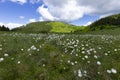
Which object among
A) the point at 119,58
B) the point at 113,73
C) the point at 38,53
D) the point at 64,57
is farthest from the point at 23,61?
the point at 119,58

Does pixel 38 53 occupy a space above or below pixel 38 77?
above

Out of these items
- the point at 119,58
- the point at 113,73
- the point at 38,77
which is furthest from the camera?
the point at 119,58

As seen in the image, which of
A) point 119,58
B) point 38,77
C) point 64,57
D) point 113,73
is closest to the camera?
point 38,77

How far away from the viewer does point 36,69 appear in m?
12.5

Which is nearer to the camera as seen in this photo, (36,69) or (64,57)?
(36,69)

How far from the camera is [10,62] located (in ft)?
43.0

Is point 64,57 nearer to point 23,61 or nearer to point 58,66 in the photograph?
point 58,66

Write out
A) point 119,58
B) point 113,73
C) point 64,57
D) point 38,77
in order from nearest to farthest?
1. point 38,77
2. point 113,73
3. point 64,57
4. point 119,58

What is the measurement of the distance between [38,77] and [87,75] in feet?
8.94

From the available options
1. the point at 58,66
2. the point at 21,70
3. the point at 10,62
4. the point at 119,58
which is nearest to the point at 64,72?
the point at 58,66

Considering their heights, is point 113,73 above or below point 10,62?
below

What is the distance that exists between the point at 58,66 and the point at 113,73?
3257mm

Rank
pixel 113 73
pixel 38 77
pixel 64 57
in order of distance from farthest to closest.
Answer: pixel 64 57 < pixel 113 73 < pixel 38 77

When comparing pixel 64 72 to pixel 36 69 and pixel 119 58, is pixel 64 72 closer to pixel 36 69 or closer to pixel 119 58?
pixel 36 69
